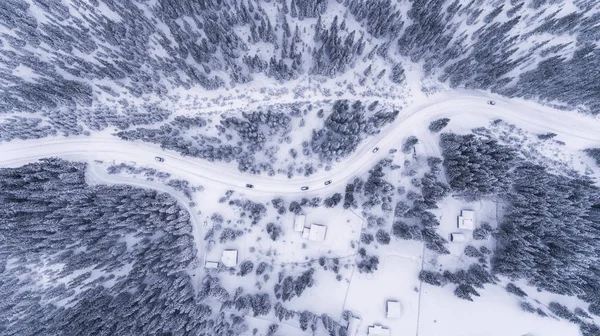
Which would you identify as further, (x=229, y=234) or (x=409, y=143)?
(x=409, y=143)

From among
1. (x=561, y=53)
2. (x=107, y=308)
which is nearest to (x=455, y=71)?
(x=561, y=53)

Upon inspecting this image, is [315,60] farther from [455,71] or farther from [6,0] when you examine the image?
[6,0]

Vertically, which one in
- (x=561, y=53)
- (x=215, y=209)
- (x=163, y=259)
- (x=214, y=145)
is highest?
(x=561, y=53)

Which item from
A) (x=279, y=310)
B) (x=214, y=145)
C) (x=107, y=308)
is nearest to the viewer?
(x=107, y=308)

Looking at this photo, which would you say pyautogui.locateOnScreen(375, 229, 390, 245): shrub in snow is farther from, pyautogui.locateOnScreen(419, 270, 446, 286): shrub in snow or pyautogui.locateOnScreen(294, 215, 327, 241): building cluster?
pyautogui.locateOnScreen(294, 215, 327, 241): building cluster

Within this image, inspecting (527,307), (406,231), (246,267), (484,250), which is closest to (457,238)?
(484,250)

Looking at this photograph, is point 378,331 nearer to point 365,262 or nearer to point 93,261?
point 365,262
